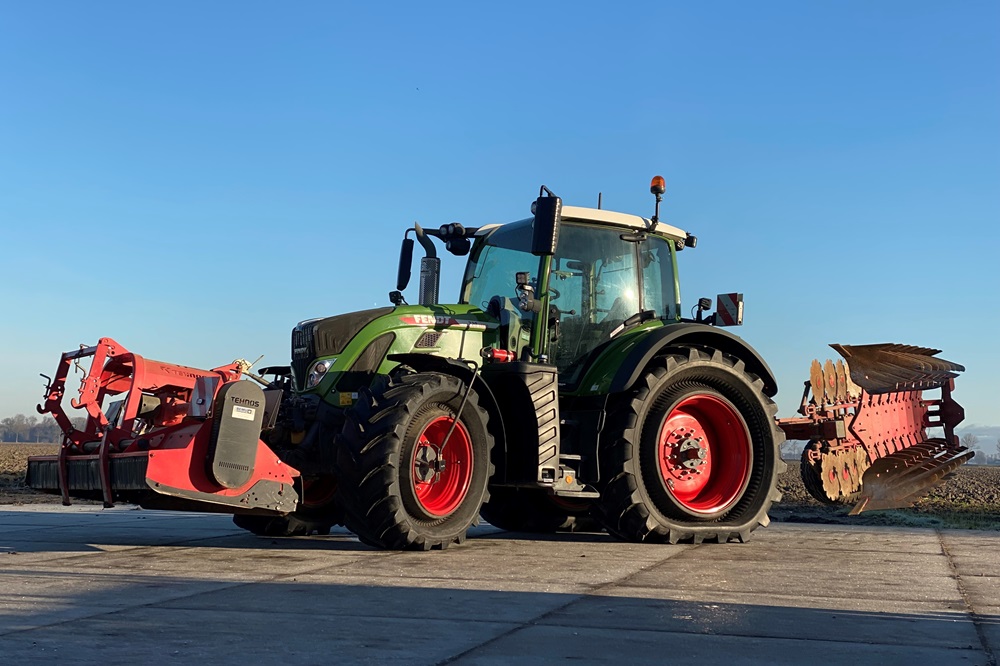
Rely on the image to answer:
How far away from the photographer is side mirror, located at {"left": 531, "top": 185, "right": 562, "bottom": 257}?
7.50 metres

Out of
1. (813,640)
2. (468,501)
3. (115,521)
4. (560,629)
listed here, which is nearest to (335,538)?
(468,501)

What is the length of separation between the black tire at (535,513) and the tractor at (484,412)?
0.02 metres

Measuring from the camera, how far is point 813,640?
4.04 meters

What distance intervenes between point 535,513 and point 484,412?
95.8 inches

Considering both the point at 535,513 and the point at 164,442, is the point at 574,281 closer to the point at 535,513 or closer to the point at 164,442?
the point at 535,513

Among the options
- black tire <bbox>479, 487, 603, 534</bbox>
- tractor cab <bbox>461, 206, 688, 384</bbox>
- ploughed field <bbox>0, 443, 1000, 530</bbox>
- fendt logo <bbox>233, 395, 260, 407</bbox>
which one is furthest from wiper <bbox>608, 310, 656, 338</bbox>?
fendt logo <bbox>233, 395, 260, 407</bbox>

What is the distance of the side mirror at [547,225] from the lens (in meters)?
7.50

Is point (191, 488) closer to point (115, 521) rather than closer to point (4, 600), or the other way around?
point (4, 600)

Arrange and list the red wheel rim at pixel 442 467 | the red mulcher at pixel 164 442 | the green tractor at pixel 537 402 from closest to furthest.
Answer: the red mulcher at pixel 164 442, the green tractor at pixel 537 402, the red wheel rim at pixel 442 467

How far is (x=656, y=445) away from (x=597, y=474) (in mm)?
576

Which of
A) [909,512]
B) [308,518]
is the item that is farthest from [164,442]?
[909,512]

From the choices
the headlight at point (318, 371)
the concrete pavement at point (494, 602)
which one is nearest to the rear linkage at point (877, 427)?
the concrete pavement at point (494, 602)

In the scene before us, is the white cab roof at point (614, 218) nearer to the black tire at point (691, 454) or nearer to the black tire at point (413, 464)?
the black tire at point (691, 454)

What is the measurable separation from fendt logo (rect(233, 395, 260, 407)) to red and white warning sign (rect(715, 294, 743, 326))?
4.47 metres
